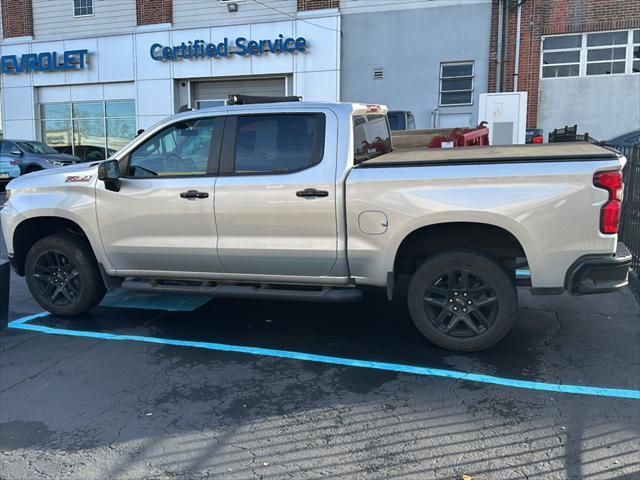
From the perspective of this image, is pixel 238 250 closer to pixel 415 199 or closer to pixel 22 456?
pixel 415 199

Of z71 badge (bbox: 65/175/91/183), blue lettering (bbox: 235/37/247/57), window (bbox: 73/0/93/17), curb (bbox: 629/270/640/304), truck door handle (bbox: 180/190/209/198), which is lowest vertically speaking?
curb (bbox: 629/270/640/304)

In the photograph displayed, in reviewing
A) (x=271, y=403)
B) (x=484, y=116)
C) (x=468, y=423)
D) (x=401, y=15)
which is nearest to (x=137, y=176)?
(x=271, y=403)

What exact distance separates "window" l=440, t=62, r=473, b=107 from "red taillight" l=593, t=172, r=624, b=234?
14.8m

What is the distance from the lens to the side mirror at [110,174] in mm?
4918

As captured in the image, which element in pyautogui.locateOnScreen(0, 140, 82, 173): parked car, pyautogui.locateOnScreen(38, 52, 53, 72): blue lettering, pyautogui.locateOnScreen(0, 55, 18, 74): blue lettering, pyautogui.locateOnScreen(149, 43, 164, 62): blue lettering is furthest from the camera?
pyautogui.locateOnScreen(0, 55, 18, 74): blue lettering

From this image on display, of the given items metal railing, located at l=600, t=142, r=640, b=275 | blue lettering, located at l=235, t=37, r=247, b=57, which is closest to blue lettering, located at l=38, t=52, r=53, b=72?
blue lettering, located at l=235, t=37, r=247, b=57

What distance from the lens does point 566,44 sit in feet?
58.5

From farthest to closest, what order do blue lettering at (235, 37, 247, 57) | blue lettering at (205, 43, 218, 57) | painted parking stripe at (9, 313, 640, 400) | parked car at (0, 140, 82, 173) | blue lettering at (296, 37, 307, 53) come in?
1. blue lettering at (205, 43, 218, 57)
2. blue lettering at (235, 37, 247, 57)
3. blue lettering at (296, 37, 307, 53)
4. parked car at (0, 140, 82, 173)
5. painted parking stripe at (9, 313, 640, 400)

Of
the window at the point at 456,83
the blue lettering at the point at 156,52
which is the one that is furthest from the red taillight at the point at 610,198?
the blue lettering at the point at 156,52

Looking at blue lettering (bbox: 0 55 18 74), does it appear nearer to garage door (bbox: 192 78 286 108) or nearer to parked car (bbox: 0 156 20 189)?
parked car (bbox: 0 156 20 189)

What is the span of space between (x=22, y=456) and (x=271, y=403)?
4.95 feet

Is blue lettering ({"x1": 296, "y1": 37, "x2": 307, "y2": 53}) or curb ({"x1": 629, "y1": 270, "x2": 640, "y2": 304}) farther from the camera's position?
blue lettering ({"x1": 296, "y1": 37, "x2": 307, "y2": 53})

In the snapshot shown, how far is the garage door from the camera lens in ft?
65.7

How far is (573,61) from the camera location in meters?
18.0
